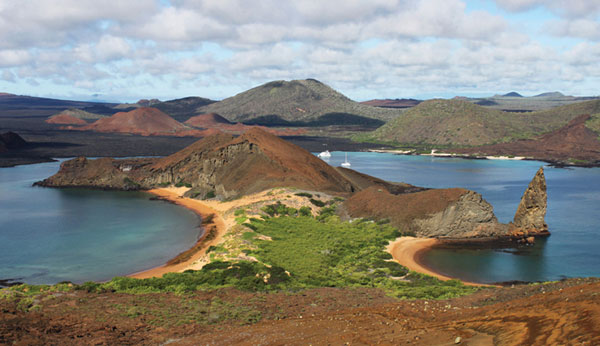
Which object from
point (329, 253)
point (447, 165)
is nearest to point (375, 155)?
point (447, 165)

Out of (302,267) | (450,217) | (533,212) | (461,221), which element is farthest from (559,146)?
(302,267)

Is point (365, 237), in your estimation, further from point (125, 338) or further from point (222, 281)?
point (125, 338)

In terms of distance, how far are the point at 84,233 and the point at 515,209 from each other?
204 feet

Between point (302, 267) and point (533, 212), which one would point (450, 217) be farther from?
point (302, 267)

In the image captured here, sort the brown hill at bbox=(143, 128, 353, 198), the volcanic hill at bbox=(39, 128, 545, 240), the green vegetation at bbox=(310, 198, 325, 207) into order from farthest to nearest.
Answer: the brown hill at bbox=(143, 128, 353, 198) < the green vegetation at bbox=(310, 198, 325, 207) < the volcanic hill at bbox=(39, 128, 545, 240)

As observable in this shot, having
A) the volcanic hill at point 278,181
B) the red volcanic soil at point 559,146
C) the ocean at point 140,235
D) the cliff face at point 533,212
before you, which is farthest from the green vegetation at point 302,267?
the red volcanic soil at point 559,146

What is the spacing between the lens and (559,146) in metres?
176

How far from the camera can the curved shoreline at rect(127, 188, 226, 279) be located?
42.8 metres

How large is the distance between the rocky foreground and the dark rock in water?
98.0ft

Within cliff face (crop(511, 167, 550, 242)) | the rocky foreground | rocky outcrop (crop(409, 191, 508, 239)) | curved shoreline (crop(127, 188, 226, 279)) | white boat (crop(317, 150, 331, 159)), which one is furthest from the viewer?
white boat (crop(317, 150, 331, 159))

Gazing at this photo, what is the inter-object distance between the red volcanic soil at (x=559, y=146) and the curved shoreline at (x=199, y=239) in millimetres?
126783

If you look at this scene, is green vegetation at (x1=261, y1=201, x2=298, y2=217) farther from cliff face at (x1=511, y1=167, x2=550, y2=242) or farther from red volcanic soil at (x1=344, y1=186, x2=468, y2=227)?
cliff face at (x1=511, y1=167, x2=550, y2=242)

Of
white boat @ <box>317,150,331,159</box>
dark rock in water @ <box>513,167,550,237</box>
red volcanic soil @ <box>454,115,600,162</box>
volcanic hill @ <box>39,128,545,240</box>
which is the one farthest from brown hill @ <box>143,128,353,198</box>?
red volcanic soil @ <box>454,115,600,162</box>

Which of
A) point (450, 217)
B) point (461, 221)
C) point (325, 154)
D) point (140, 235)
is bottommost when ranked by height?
point (140, 235)
